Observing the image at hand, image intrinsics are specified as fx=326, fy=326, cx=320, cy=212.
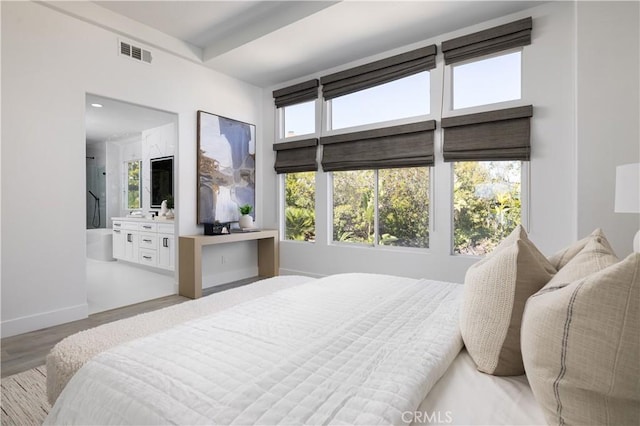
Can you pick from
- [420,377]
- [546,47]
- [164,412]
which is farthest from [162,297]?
[546,47]

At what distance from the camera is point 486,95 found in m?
3.33

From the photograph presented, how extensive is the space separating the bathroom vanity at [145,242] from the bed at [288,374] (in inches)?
153

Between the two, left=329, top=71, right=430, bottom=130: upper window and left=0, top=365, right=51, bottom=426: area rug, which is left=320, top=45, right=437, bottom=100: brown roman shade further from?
left=0, top=365, right=51, bottom=426: area rug

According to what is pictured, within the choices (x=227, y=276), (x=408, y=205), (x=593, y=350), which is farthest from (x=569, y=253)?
(x=227, y=276)

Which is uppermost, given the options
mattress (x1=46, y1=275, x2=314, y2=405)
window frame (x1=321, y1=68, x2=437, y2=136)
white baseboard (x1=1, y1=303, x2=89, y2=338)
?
window frame (x1=321, y1=68, x2=437, y2=136)

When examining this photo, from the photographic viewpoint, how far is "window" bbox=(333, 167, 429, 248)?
3803 mm

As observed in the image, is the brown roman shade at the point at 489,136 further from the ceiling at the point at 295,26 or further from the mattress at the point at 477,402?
the mattress at the point at 477,402

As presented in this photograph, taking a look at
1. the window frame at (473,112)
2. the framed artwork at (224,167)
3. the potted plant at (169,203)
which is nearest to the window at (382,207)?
the window frame at (473,112)

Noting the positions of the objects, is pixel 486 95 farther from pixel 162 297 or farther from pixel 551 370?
pixel 162 297

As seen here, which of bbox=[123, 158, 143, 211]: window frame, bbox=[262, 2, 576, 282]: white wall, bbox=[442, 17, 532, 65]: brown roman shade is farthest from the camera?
bbox=[123, 158, 143, 211]: window frame

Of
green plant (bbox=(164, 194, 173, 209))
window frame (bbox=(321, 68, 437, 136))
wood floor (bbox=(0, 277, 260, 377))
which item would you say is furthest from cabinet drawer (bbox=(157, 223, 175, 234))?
window frame (bbox=(321, 68, 437, 136))

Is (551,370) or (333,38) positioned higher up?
(333,38)

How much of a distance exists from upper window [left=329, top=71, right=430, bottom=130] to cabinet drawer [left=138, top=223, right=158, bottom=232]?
3.30 meters

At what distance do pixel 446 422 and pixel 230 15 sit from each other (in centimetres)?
395
